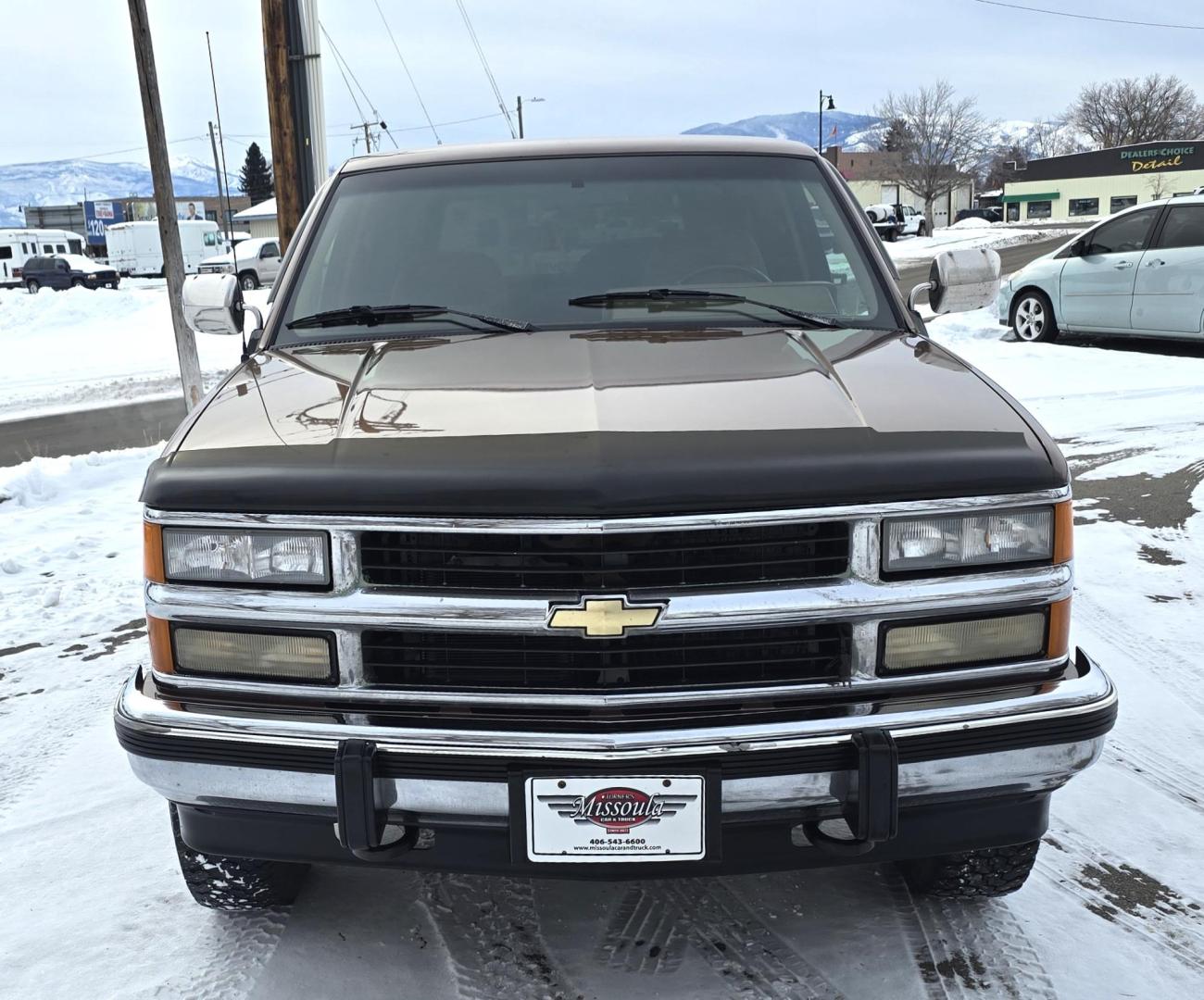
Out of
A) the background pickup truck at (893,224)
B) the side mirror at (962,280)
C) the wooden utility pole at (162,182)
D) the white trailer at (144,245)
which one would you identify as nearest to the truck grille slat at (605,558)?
the side mirror at (962,280)

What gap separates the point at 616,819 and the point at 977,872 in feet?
3.46

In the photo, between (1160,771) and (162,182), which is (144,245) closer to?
(162,182)

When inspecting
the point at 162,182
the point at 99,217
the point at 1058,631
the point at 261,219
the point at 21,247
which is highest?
the point at 99,217

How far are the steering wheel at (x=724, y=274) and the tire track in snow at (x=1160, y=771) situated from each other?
1725 mm

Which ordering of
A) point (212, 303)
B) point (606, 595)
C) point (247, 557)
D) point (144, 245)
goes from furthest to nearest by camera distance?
1. point (144, 245)
2. point (212, 303)
3. point (247, 557)
4. point (606, 595)

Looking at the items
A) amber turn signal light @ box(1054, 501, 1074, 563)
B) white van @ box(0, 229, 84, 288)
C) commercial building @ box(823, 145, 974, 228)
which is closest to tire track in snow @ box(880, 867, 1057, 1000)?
amber turn signal light @ box(1054, 501, 1074, 563)

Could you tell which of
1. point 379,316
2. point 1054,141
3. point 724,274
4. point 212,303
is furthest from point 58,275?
point 1054,141

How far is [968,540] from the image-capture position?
212 centimetres

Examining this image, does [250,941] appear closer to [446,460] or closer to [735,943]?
[735,943]

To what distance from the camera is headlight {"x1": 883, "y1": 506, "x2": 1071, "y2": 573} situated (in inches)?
82.0

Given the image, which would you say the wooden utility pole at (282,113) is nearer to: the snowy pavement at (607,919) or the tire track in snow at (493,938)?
the snowy pavement at (607,919)

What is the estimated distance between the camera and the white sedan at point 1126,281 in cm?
1080

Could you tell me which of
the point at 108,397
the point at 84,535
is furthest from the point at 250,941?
the point at 108,397

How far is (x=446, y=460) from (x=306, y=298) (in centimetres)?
150
